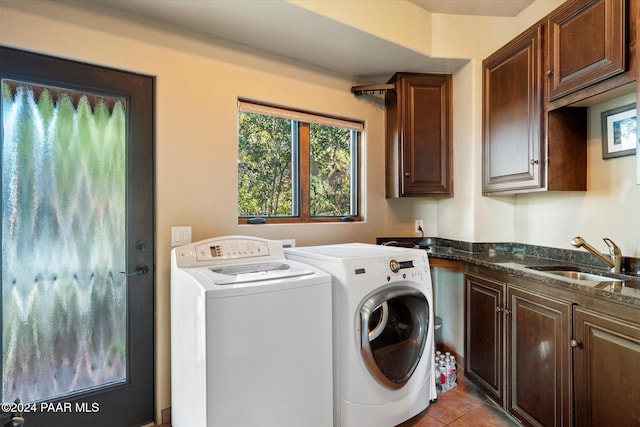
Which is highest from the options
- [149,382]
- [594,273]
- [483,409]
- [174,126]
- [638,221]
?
[174,126]

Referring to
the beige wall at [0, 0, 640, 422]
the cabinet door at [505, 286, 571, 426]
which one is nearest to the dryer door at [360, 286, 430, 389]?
the cabinet door at [505, 286, 571, 426]

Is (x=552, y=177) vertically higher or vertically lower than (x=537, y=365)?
higher

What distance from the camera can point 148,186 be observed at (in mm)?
1852

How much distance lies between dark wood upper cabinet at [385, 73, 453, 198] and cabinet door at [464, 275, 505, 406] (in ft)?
2.63

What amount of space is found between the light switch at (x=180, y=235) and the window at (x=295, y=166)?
40 centimetres

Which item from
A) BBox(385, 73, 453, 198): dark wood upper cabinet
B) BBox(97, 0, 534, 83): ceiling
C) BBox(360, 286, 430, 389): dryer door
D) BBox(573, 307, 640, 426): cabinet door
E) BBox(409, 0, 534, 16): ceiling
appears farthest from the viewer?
BBox(385, 73, 453, 198): dark wood upper cabinet

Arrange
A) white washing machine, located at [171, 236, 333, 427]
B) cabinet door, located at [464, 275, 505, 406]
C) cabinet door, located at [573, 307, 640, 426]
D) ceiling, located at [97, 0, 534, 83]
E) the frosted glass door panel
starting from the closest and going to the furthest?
1. cabinet door, located at [573, 307, 640, 426]
2. white washing machine, located at [171, 236, 333, 427]
3. the frosted glass door panel
4. ceiling, located at [97, 0, 534, 83]
5. cabinet door, located at [464, 275, 505, 406]

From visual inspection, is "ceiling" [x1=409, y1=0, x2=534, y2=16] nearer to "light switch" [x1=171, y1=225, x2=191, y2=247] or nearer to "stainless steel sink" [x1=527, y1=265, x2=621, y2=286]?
"stainless steel sink" [x1=527, y1=265, x2=621, y2=286]

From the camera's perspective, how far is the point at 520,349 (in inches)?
68.0

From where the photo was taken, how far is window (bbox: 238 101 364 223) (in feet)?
7.53

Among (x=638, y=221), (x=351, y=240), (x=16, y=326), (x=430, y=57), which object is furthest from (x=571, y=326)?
(x=16, y=326)

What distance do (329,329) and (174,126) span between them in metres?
1.44

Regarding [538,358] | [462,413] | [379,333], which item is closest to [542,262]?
[538,358]

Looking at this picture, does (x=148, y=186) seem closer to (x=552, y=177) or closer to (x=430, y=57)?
(x=430, y=57)
